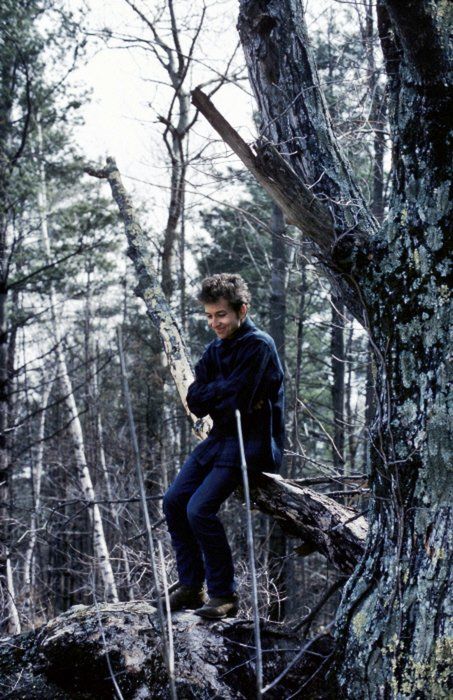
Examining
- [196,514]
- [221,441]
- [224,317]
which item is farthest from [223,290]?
[196,514]

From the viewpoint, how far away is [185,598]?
10.6ft

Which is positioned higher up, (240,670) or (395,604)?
(395,604)

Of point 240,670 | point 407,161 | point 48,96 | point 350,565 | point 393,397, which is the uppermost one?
point 48,96

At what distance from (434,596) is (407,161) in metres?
1.53

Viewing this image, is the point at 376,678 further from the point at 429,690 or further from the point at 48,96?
the point at 48,96

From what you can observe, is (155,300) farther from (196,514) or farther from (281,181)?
(281,181)

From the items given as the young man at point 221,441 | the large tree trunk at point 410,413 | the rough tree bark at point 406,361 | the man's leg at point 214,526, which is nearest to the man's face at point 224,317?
the young man at point 221,441

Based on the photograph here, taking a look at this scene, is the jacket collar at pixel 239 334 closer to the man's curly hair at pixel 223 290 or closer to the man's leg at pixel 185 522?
the man's curly hair at pixel 223 290

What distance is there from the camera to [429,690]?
2047mm

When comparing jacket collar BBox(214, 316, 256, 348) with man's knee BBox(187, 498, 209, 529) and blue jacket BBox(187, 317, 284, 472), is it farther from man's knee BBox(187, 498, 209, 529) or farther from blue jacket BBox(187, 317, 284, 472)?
man's knee BBox(187, 498, 209, 529)

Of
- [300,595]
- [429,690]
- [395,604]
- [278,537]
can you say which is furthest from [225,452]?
[300,595]

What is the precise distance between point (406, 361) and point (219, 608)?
1.49m

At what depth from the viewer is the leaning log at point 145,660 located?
2588 mm

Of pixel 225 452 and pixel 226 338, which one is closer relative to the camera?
pixel 225 452
